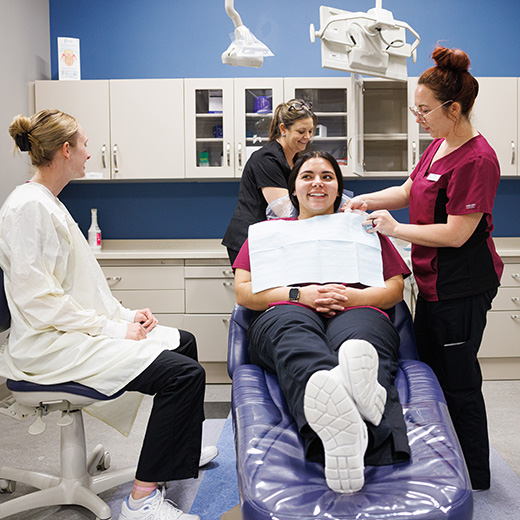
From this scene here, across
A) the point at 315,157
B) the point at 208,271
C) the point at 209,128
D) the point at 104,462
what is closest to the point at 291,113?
the point at 315,157

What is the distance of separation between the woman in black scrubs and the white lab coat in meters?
1.12

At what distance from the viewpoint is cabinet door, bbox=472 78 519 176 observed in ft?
11.3

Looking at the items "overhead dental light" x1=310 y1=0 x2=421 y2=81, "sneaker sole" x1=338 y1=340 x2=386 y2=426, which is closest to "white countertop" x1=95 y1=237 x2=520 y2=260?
"overhead dental light" x1=310 y1=0 x2=421 y2=81

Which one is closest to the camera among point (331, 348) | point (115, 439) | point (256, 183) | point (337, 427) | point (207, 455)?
point (337, 427)

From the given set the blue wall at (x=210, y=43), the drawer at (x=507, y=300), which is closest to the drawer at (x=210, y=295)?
the blue wall at (x=210, y=43)

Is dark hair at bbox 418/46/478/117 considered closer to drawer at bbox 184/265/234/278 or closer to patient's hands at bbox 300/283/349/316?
patient's hands at bbox 300/283/349/316

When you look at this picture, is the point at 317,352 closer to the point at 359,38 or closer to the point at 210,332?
the point at 359,38

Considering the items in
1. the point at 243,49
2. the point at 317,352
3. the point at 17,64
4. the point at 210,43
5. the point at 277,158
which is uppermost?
the point at 210,43

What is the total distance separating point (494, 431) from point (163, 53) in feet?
10.0

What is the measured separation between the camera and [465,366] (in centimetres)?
187

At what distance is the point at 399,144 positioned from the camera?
11.6ft

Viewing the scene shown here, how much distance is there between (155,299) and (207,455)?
1.38 m

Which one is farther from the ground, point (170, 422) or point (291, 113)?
point (291, 113)

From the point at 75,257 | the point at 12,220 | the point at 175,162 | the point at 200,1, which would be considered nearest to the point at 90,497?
the point at 75,257
